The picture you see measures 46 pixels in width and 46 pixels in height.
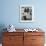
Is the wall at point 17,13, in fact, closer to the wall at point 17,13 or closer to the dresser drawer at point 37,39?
the wall at point 17,13

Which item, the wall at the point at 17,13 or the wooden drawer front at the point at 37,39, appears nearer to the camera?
the wooden drawer front at the point at 37,39

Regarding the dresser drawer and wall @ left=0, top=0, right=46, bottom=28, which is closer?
the dresser drawer

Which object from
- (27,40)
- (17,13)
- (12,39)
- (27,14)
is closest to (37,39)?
(27,40)

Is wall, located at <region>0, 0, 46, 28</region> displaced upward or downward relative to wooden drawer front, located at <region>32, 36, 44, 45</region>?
upward

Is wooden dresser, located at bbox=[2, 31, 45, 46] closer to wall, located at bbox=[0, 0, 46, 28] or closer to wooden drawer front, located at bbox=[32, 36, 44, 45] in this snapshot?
wooden drawer front, located at bbox=[32, 36, 44, 45]

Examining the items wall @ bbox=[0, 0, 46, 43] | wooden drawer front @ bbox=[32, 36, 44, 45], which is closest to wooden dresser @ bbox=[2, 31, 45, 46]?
wooden drawer front @ bbox=[32, 36, 44, 45]

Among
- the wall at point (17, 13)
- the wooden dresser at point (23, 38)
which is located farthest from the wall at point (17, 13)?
the wooden dresser at point (23, 38)

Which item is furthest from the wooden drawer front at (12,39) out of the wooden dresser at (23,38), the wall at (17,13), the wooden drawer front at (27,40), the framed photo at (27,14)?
the framed photo at (27,14)

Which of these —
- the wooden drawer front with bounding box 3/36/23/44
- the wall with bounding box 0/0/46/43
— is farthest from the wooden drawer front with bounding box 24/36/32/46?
the wall with bounding box 0/0/46/43

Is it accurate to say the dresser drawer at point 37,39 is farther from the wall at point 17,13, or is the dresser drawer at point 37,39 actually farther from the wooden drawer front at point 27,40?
the wall at point 17,13

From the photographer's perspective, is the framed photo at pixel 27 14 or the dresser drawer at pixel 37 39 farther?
the framed photo at pixel 27 14

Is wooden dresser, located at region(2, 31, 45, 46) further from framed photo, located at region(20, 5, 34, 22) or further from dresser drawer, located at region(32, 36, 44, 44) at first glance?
framed photo, located at region(20, 5, 34, 22)

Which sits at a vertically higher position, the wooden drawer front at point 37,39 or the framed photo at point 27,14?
the framed photo at point 27,14

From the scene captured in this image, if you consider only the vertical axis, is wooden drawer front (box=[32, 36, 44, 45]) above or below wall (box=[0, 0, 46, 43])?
below
